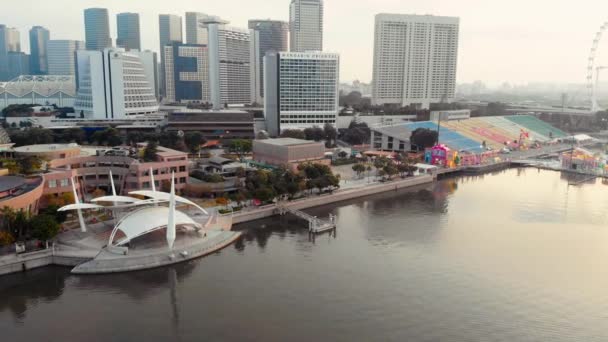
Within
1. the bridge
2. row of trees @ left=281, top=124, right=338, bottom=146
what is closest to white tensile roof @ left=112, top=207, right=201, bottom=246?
the bridge

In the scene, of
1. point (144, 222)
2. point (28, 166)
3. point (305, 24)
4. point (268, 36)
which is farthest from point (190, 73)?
point (144, 222)

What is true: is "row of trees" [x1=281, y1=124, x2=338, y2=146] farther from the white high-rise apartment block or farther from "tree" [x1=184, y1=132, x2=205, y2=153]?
the white high-rise apartment block

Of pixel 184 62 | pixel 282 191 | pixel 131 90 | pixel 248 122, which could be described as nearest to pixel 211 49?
pixel 184 62

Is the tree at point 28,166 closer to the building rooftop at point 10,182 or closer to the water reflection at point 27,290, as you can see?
the building rooftop at point 10,182

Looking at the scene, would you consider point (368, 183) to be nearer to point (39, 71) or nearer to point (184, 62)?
point (184, 62)

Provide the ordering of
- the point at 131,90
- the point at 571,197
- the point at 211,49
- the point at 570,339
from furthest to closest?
the point at 211,49
the point at 131,90
the point at 571,197
the point at 570,339

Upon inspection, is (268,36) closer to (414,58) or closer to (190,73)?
(190,73)
